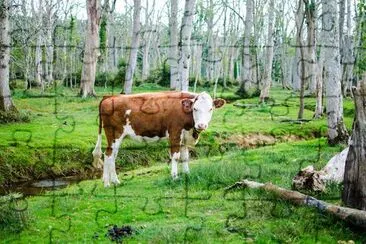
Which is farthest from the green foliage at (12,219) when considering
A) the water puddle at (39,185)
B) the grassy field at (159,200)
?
the water puddle at (39,185)

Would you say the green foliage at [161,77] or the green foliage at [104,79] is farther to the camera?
the green foliage at [161,77]

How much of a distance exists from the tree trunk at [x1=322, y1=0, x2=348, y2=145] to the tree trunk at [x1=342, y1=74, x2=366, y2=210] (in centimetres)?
649

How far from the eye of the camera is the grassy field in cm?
736

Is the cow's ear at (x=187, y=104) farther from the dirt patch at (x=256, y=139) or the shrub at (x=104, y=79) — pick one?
the shrub at (x=104, y=79)

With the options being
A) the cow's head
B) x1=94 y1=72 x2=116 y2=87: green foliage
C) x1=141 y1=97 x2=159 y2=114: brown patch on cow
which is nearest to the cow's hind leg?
x1=141 y1=97 x2=159 y2=114: brown patch on cow

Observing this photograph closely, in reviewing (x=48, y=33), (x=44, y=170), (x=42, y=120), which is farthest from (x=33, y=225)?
(x=48, y=33)

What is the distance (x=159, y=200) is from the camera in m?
9.07

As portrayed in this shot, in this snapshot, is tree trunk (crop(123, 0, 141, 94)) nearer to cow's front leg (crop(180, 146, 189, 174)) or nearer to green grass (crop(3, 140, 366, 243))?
cow's front leg (crop(180, 146, 189, 174))

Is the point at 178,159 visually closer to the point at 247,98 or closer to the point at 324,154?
the point at 324,154

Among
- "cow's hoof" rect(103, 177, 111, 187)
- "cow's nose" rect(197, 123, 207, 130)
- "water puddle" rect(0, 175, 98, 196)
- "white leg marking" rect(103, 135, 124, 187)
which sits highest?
"cow's nose" rect(197, 123, 207, 130)

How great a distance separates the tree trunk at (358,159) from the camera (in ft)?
25.5

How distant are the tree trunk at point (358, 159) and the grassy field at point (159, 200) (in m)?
0.60

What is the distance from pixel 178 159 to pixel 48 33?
40.2m

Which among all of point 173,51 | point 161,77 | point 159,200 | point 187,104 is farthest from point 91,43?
point 159,200
